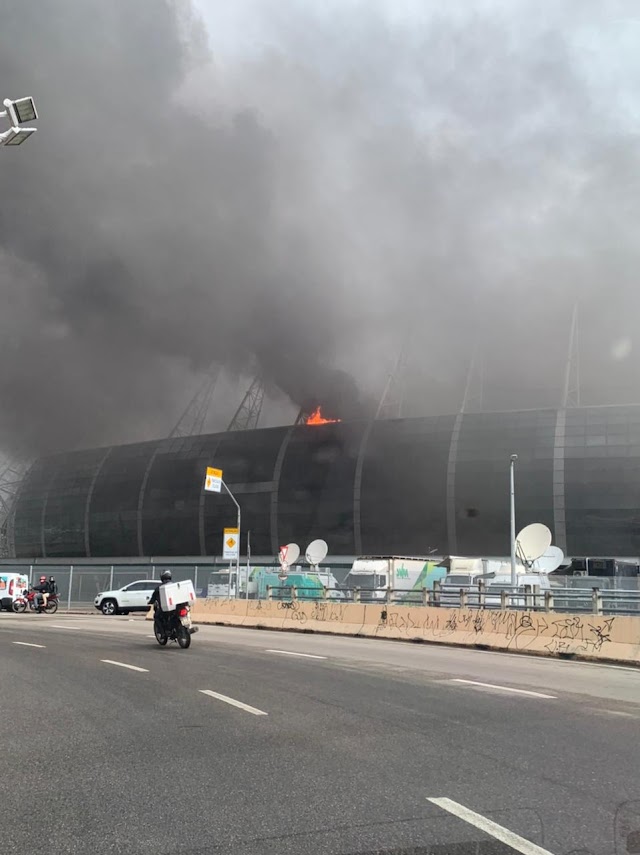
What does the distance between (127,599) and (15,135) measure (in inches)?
1008

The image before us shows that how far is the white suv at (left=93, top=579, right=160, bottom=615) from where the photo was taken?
115ft

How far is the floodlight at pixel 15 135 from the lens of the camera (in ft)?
41.8

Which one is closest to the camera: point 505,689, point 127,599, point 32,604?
point 505,689

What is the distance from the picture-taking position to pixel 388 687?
10570 mm

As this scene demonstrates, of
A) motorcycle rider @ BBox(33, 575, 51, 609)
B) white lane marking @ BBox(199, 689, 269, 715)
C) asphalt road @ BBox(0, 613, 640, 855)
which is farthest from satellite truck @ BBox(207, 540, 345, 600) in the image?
white lane marking @ BBox(199, 689, 269, 715)

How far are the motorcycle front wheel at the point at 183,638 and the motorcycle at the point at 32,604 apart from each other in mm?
20883

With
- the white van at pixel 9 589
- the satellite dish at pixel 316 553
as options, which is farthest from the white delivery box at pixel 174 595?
the white van at pixel 9 589

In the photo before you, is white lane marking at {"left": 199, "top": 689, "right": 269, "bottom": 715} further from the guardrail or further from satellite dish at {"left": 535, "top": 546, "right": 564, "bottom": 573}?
Answer: satellite dish at {"left": 535, "top": 546, "right": 564, "bottom": 573}

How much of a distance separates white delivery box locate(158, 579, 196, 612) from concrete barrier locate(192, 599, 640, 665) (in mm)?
6341

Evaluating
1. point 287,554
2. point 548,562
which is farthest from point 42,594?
point 548,562

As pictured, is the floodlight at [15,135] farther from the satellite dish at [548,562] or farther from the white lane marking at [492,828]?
the satellite dish at [548,562]

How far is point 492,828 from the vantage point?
177 inches

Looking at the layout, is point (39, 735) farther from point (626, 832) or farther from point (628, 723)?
point (628, 723)

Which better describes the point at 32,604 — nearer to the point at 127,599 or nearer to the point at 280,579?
the point at 127,599
